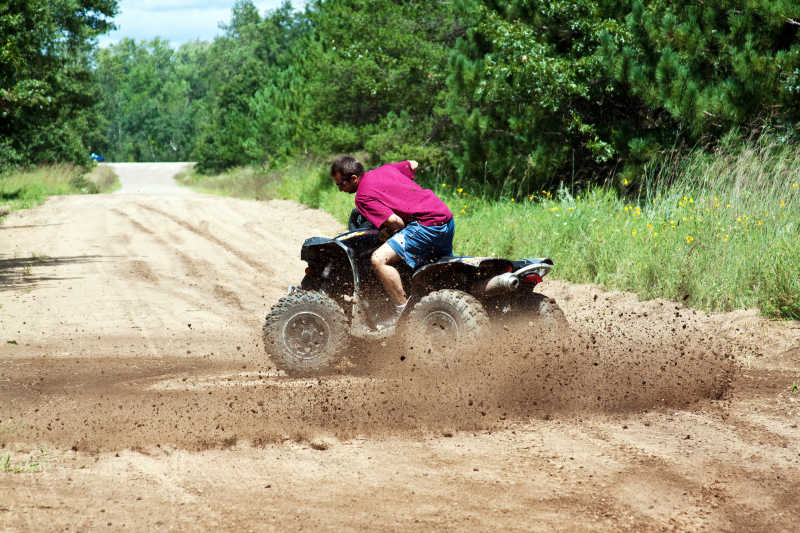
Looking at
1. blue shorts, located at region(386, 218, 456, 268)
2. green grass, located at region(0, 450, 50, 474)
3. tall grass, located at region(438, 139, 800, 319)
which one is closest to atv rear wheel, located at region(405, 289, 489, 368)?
blue shorts, located at region(386, 218, 456, 268)

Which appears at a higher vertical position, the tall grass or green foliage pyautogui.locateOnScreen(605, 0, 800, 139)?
green foliage pyautogui.locateOnScreen(605, 0, 800, 139)

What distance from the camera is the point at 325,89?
2312 centimetres

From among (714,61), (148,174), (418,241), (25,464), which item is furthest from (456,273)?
(148,174)

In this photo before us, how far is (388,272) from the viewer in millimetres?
6266

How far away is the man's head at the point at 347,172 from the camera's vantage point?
6.46 meters

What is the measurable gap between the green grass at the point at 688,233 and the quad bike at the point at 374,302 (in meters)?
2.76

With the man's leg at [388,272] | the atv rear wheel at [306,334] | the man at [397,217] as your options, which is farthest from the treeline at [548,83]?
the atv rear wheel at [306,334]

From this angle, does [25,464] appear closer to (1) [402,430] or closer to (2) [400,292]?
(1) [402,430]

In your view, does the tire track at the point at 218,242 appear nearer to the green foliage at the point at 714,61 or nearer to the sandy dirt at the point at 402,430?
the sandy dirt at the point at 402,430

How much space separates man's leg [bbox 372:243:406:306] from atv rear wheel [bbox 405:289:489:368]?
21cm

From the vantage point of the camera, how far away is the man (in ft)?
20.6

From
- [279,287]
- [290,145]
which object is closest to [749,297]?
[279,287]

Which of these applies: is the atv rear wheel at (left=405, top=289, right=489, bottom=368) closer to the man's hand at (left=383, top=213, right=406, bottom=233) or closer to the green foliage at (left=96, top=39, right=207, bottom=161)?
the man's hand at (left=383, top=213, right=406, bottom=233)

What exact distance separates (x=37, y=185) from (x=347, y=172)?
98.2 ft
